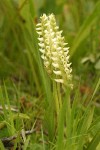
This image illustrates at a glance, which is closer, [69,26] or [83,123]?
[83,123]

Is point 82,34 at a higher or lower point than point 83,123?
higher

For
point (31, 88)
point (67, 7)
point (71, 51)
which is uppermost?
point (67, 7)

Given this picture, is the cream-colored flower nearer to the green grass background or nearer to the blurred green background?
the green grass background

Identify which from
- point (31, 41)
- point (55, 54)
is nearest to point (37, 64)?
point (31, 41)

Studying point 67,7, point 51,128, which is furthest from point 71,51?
point 51,128

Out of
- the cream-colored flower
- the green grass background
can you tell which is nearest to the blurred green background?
the green grass background

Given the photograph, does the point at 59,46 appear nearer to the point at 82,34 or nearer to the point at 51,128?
the point at 51,128

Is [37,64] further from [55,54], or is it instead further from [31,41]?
[55,54]

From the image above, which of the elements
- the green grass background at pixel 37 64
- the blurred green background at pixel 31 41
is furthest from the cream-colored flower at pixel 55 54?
the blurred green background at pixel 31 41

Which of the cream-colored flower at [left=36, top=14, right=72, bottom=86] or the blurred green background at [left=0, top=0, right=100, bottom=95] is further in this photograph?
the blurred green background at [left=0, top=0, right=100, bottom=95]
